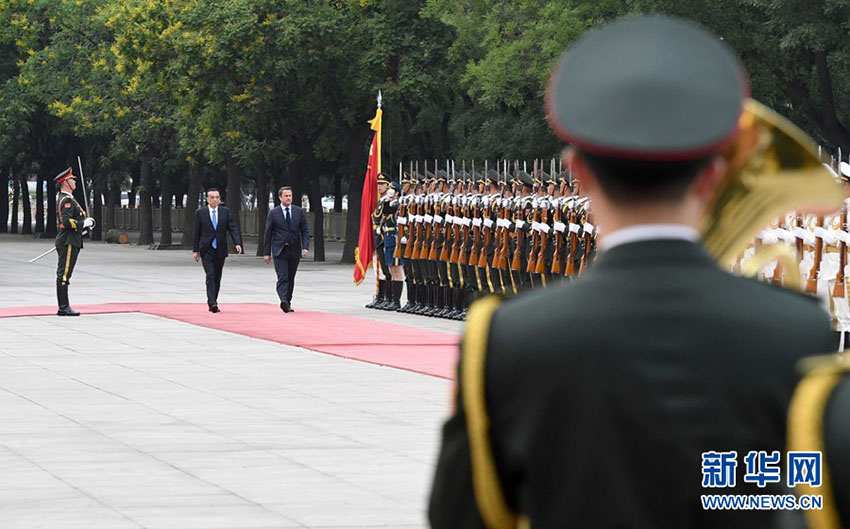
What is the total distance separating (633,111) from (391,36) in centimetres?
3702

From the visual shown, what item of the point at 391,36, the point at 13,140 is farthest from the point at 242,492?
the point at 13,140

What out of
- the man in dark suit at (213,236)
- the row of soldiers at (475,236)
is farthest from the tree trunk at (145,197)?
the man in dark suit at (213,236)

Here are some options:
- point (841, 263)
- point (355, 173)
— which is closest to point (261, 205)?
point (355, 173)

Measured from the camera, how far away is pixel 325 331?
2033 cm

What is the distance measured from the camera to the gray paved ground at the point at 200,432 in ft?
27.3

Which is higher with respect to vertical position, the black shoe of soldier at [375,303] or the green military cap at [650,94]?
the green military cap at [650,94]

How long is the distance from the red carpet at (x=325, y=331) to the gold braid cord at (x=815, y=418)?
13.0 m

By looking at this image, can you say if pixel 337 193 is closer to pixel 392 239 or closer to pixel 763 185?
pixel 392 239

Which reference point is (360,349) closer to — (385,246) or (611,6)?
(385,246)

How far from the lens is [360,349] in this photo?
1772cm

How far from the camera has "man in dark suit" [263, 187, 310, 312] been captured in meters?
23.3

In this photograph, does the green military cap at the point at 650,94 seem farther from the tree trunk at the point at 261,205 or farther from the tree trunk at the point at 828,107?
the tree trunk at the point at 261,205

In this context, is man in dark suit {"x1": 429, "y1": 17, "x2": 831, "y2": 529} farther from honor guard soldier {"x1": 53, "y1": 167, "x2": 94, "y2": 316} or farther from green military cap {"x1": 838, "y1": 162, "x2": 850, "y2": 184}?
honor guard soldier {"x1": 53, "y1": 167, "x2": 94, "y2": 316}

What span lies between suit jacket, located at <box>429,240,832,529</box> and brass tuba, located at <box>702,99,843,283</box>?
0.20 meters
